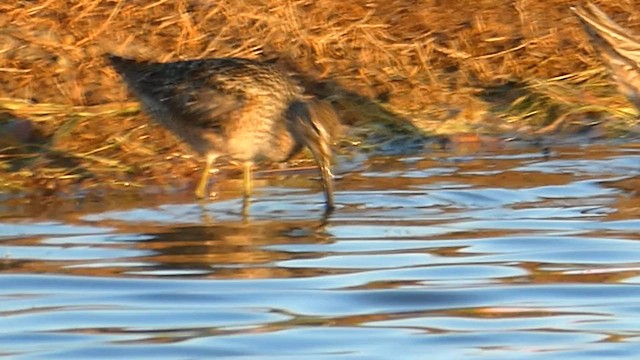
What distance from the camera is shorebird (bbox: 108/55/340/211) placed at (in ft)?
32.1

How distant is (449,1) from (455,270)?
5.84 metres

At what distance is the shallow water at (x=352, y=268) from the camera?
6.41 metres

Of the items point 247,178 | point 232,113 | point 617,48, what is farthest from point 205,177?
point 617,48

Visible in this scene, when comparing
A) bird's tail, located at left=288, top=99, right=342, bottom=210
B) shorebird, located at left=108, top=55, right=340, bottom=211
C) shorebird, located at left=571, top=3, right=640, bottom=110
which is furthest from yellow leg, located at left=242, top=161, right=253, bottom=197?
shorebird, located at left=571, top=3, right=640, bottom=110

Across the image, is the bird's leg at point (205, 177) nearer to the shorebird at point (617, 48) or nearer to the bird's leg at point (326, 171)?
the bird's leg at point (326, 171)

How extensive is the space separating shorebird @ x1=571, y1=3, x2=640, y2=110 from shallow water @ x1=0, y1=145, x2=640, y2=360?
0.53 metres

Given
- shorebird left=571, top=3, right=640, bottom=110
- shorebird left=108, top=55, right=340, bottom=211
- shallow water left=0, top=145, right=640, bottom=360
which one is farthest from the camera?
shorebird left=571, top=3, right=640, bottom=110

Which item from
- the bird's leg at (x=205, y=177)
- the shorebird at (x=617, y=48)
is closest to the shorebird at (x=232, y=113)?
the bird's leg at (x=205, y=177)

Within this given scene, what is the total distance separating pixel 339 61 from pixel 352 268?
14.5 ft

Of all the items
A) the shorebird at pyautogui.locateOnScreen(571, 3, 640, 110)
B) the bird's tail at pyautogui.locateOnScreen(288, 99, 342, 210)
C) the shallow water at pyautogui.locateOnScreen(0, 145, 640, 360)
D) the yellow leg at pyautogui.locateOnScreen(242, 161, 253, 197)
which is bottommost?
the shallow water at pyautogui.locateOnScreen(0, 145, 640, 360)

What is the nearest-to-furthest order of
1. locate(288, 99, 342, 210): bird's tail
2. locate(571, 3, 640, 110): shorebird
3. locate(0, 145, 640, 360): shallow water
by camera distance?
1. locate(0, 145, 640, 360): shallow water
2. locate(288, 99, 342, 210): bird's tail
3. locate(571, 3, 640, 110): shorebird

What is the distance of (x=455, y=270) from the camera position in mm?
7637

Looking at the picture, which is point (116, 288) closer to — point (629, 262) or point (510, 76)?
point (629, 262)

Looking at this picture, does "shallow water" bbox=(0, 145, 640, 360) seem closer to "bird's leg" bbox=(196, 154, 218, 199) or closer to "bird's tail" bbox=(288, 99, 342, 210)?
"bird's leg" bbox=(196, 154, 218, 199)
